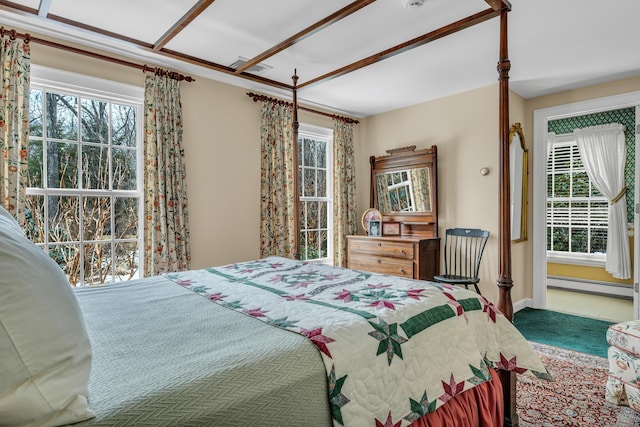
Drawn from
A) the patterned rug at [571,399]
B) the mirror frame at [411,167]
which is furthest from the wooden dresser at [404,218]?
the patterned rug at [571,399]

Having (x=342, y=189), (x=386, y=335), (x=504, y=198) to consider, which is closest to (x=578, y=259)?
(x=342, y=189)

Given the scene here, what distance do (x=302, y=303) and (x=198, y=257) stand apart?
2.27m

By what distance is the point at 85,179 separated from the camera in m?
2.85

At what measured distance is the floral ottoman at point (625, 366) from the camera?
6.46 ft

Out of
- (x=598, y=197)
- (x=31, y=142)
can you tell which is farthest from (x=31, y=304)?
(x=598, y=197)

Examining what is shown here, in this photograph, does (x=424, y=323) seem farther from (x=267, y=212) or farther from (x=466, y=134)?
(x=466, y=134)

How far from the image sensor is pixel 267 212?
3840 mm

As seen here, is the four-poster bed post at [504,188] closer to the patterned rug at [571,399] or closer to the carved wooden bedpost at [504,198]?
the carved wooden bedpost at [504,198]

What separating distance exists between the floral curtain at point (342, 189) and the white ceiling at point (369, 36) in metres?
0.98

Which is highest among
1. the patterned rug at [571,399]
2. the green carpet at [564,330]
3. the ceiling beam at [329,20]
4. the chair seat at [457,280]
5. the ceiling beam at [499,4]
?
the ceiling beam at [329,20]

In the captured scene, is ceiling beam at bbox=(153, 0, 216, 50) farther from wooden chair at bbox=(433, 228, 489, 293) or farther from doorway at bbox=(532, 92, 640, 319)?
doorway at bbox=(532, 92, 640, 319)

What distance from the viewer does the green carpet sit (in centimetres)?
307

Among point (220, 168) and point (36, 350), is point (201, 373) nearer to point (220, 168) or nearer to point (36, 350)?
point (36, 350)

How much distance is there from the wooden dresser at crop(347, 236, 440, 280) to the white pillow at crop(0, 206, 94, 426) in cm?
358
